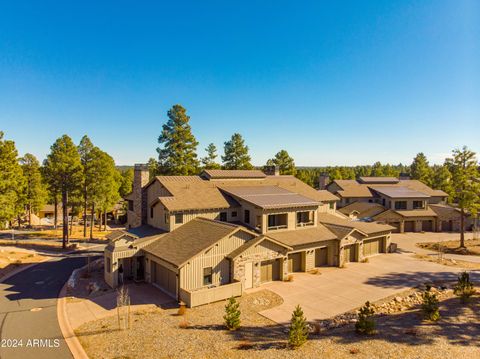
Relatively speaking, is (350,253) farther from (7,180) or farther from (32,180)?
(32,180)

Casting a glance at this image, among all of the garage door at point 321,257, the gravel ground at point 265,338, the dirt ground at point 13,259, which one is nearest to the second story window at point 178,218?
the gravel ground at point 265,338

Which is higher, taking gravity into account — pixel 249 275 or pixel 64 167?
pixel 64 167

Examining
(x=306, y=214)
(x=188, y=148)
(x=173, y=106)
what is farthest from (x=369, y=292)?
(x=173, y=106)

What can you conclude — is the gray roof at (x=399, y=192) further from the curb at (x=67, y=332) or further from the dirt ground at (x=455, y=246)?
Answer: the curb at (x=67, y=332)

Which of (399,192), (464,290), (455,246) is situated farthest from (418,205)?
(464,290)

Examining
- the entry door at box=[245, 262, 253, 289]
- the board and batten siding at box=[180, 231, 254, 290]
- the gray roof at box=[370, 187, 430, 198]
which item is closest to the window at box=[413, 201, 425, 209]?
the gray roof at box=[370, 187, 430, 198]

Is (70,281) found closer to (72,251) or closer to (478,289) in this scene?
(72,251)

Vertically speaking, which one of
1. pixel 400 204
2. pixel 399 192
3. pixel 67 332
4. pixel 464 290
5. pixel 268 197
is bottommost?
pixel 67 332

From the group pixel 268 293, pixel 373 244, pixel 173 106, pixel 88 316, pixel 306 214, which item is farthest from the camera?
pixel 173 106
